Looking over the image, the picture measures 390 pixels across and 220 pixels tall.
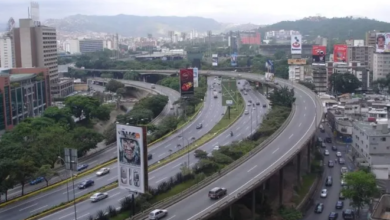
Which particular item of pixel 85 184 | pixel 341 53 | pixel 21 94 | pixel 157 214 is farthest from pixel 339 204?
pixel 341 53

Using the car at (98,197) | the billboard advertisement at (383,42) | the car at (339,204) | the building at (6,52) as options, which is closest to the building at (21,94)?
the car at (98,197)

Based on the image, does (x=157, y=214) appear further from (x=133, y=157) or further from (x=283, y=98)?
(x=283, y=98)

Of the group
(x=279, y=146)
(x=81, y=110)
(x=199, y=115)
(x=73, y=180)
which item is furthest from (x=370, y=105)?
(x=73, y=180)

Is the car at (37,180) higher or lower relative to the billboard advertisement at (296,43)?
lower

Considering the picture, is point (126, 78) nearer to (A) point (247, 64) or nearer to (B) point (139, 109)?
(A) point (247, 64)

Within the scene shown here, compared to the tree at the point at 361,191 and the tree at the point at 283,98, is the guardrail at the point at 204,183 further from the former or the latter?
the tree at the point at 283,98

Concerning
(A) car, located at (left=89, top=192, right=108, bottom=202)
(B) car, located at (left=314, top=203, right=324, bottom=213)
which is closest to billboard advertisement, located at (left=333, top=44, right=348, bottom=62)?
(B) car, located at (left=314, top=203, right=324, bottom=213)

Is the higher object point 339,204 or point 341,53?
point 341,53
